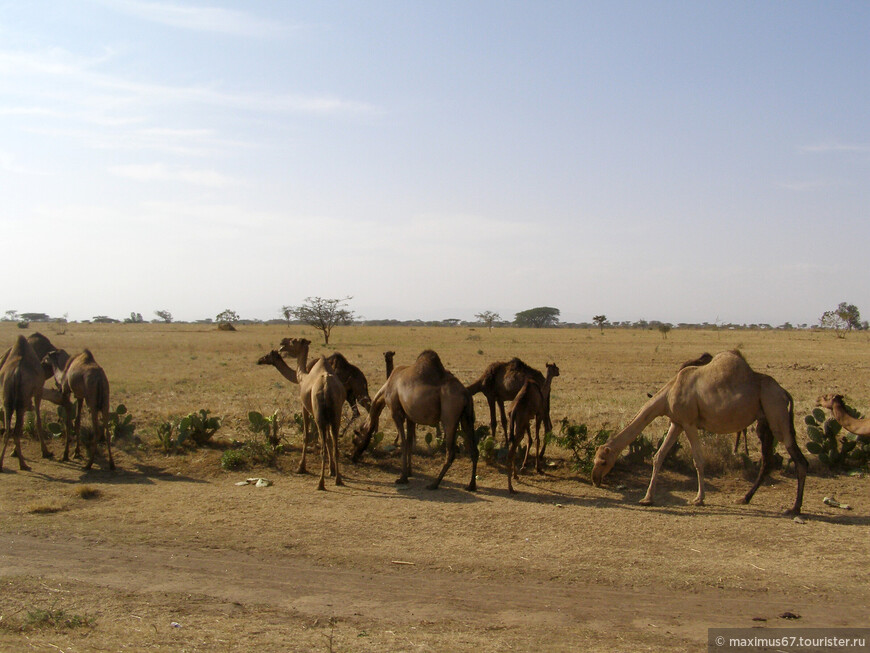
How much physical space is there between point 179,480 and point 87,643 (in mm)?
6086

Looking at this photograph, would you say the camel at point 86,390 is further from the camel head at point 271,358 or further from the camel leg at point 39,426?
the camel head at point 271,358

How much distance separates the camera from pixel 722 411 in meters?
9.88

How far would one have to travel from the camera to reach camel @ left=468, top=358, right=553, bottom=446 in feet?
39.2

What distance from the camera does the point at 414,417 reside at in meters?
11.1

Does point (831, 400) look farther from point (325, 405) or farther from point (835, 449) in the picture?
point (325, 405)

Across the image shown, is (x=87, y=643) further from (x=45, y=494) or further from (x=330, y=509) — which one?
(x=45, y=494)

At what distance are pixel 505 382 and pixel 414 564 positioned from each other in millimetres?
5039

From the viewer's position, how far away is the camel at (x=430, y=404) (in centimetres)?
1066

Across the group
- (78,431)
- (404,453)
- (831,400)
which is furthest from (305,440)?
(831,400)

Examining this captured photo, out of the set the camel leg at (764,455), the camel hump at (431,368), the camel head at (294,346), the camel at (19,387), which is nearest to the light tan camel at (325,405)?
the camel hump at (431,368)

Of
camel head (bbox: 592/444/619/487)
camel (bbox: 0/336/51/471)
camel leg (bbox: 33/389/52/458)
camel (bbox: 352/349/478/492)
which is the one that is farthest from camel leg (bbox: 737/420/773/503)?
camel leg (bbox: 33/389/52/458)

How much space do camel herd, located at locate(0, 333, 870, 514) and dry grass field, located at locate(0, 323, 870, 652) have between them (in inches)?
20.5

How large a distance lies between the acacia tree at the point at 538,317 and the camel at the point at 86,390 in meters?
127

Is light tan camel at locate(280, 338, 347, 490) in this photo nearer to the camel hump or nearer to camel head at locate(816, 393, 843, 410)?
the camel hump
